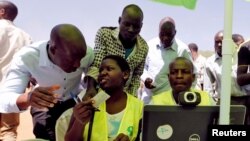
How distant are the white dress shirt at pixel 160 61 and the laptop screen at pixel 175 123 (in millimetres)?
2315

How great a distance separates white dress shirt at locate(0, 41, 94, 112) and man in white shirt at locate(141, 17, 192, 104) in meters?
1.35

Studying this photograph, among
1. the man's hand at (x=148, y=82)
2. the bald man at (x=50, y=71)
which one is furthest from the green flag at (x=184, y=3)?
the man's hand at (x=148, y=82)

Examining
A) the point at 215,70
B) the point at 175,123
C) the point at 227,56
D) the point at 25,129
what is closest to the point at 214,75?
the point at 215,70

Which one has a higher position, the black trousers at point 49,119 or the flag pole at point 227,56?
the flag pole at point 227,56

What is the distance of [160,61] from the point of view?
4.02 metres

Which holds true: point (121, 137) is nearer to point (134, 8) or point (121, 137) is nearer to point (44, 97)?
point (44, 97)

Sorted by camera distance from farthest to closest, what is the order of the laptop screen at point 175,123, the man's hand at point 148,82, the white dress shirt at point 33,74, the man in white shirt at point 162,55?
the man in white shirt at point 162,55, the man's hand at point 148,82, the white dress shirt at point 33,74, the laptop screen at point 175,123

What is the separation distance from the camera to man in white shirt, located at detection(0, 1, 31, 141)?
159 inches

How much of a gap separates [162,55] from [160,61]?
0.06 m

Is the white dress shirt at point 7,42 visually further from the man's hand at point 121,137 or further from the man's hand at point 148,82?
the man's hand at point 121,137

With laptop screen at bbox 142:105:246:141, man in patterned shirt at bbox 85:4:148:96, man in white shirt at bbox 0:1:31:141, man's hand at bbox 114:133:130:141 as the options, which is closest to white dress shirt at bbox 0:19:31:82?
man in white shirt at bbox 0:1:31:141

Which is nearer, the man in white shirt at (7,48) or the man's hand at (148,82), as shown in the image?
the man's hand at (148,82)

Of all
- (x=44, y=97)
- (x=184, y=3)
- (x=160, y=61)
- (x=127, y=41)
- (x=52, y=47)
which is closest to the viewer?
(x=44, y=97)

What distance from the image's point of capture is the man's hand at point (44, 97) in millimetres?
1909
